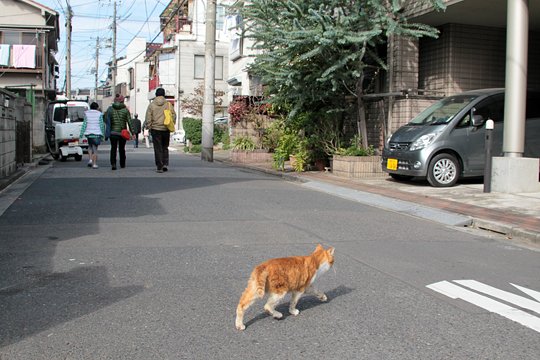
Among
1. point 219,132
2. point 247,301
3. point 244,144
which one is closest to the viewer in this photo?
point 247,301

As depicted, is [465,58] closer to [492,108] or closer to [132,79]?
[492,108]

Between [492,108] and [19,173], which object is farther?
[19,173]

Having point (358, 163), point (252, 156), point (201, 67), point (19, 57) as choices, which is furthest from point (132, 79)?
point (358, 163)

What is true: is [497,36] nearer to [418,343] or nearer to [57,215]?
[57,215]

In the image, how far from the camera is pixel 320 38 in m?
12.5

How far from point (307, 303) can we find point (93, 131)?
39.1 ft

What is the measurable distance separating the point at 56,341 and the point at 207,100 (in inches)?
700

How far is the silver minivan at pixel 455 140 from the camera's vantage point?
11727 mm

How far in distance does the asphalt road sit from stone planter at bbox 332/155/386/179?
4.73m

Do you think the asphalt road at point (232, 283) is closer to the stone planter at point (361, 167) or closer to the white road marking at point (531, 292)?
Answer: the white road marking at point (531, 292)

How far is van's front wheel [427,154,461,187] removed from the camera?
1177 cm

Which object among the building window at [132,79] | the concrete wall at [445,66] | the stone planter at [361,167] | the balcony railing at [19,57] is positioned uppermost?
the building window at [132,79]

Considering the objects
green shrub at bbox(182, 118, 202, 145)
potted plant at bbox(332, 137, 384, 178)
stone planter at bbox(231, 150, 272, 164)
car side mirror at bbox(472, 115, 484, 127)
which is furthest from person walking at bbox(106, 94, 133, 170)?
green shrub at bbox(182, 118, 202, 145)

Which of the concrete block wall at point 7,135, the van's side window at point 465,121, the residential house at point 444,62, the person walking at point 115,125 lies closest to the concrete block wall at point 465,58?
the residential house at point 444,62
